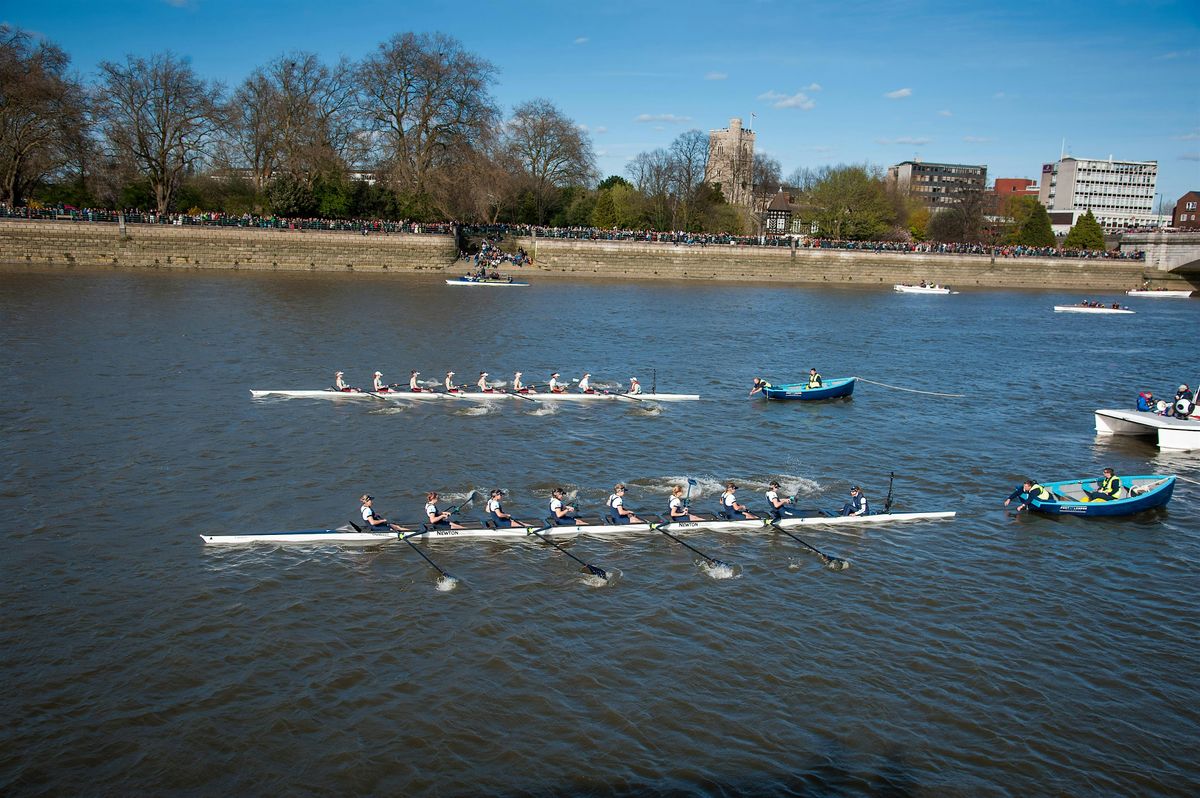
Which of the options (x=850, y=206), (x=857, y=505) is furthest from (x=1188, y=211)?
(x=857, y=505)

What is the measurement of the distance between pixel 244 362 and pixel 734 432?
20.5 metres

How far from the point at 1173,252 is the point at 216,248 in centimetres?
9145

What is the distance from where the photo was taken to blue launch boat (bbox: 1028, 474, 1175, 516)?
21.7 m

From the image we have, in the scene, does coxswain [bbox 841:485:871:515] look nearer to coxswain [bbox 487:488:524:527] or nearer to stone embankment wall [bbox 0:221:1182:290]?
coxswain [bbox 487:488:524:527]

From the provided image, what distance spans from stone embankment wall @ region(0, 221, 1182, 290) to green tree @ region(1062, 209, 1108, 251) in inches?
483

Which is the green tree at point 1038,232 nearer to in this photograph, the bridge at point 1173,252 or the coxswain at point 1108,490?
the bridge at point 1173,252

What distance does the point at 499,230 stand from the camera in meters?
82.3

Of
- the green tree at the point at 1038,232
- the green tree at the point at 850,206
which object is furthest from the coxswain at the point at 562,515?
the green tree at the point at 1038,232

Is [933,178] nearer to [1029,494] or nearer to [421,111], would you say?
[421,111]

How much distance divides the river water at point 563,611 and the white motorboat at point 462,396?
0.59 metres

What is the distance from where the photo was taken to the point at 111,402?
28.2 meters

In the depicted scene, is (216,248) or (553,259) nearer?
(216,248)

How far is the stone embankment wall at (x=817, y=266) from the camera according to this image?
7875 cm

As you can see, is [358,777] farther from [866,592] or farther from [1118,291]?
[1118,291]
